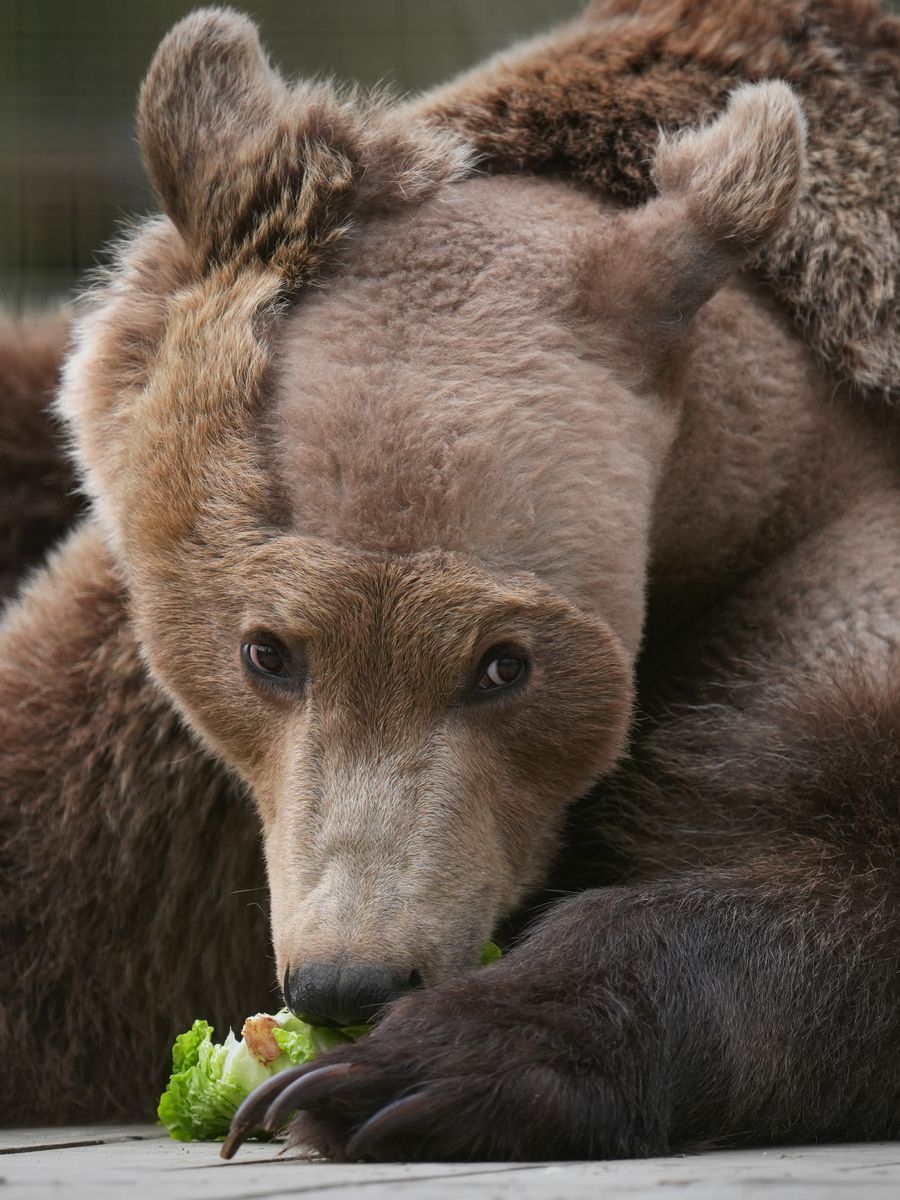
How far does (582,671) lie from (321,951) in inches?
30.4

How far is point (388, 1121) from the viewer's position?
2.62 meters

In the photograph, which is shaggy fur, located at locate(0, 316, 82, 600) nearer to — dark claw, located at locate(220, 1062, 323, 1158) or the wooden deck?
the wooden deck

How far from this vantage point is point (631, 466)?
3506mm

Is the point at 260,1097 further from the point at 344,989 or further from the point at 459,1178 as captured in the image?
the point at 459,1178

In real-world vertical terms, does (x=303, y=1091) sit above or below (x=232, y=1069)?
above

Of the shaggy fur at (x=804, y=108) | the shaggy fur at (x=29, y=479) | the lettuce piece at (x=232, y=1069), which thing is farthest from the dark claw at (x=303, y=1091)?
the shaggy fur at (x=29, y=479)

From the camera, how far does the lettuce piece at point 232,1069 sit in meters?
3.13

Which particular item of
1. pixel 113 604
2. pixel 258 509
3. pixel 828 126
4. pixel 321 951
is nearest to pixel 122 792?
pixel 113 604

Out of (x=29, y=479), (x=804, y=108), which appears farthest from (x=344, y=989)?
(x=29, y=479)

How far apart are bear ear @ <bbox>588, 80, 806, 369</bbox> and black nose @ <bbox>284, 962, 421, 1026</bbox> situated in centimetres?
142

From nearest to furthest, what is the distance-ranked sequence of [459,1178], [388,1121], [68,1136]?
[459,1178], [388,1121], [68,1136]

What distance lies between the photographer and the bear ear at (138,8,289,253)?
3684 mm

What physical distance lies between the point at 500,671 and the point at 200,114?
137cm

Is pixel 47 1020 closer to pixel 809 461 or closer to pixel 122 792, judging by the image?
pixel 122 792
